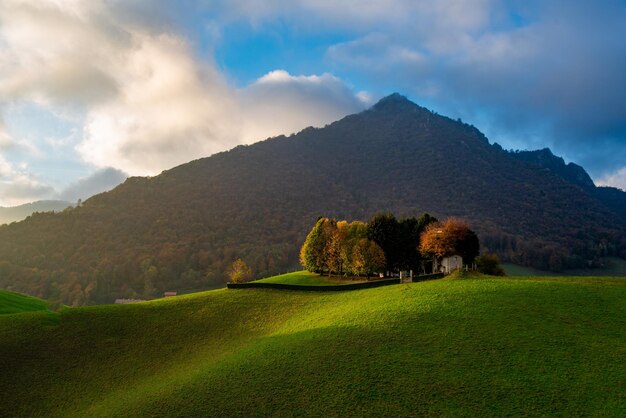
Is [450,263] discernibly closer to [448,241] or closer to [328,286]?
[448,241]

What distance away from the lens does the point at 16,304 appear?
6097 cm

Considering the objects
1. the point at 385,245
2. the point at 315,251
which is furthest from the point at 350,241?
the point at 315,251

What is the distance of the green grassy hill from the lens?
27.3m

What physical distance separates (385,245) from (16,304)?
62104 millimetres

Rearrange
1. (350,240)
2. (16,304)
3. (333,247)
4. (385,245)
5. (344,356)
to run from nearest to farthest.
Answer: (344,356) → (16,304) → (333,247) → (350,240) → (385,245)

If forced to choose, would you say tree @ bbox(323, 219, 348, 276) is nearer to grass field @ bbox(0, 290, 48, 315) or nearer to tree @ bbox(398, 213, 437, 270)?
tree @ bbox(398, 213, 437, 270)

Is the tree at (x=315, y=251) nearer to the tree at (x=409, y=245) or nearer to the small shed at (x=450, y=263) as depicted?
the tree at (x=409, y=245)

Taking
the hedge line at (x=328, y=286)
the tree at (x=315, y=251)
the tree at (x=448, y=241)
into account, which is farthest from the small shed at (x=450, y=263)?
the tree at (x=315, y=251)

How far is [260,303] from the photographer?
193 feet

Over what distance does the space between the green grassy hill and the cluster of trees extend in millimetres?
22156

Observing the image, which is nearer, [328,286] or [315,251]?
[328,286]

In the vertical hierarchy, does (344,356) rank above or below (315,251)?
below

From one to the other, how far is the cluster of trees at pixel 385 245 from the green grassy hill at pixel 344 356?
2216cm

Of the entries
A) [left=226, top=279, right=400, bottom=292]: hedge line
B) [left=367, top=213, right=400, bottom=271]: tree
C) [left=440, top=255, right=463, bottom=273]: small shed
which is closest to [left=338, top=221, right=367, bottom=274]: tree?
[left=367, top=213, right=400, bottom=271]: tree
